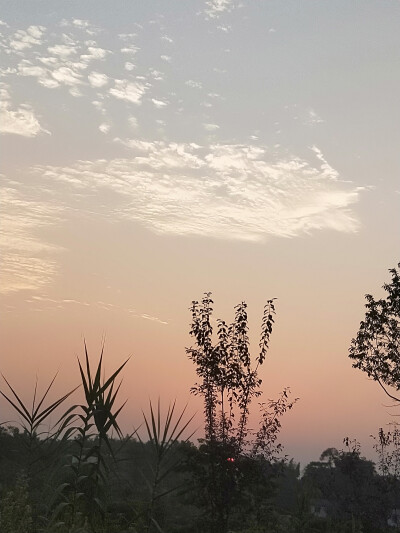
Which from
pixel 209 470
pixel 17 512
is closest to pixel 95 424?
pixel 17 512

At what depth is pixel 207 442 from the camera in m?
19.9

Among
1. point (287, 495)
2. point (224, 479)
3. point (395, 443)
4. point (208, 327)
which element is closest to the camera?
point (224, 479)

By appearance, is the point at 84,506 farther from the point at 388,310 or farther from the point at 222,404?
the point at 388,310

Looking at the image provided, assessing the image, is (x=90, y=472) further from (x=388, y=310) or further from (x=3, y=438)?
(x=3, y=438)

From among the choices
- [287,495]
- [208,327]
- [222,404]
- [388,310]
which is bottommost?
[287,495]

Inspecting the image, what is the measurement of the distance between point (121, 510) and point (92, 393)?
18178mm

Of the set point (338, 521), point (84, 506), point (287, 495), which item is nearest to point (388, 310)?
point (338, 521)

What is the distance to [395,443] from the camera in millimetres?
26531

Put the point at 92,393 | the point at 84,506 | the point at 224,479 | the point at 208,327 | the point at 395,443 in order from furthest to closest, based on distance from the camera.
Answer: the point at 395,443, the point at 208,327, the point at 224,479, the point at 84,506, the point at 92,393

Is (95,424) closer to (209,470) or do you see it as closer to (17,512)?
(17,512)

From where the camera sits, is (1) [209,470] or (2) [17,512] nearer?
(2) [17,512]

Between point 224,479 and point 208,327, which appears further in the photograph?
point 208,327

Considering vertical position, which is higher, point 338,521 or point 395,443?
point 395,443

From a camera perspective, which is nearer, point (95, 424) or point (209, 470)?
point (95, 424)
